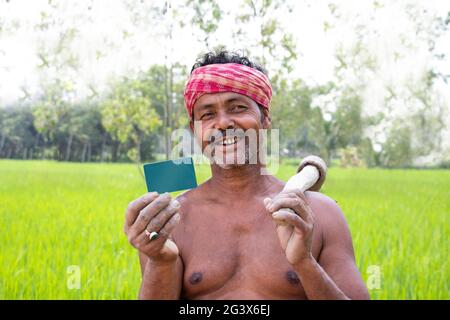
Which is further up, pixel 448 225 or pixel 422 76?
pixel 422 76

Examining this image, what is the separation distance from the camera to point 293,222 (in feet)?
3.42

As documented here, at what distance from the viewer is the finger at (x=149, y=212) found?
1.08 m

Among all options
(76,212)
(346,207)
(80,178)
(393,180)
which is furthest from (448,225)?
(80,178)

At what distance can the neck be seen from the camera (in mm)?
1328

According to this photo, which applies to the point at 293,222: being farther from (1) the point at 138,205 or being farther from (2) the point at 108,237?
(2) the point at 108,237

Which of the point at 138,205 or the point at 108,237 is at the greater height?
the point at 138,205

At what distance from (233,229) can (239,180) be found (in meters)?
0.12

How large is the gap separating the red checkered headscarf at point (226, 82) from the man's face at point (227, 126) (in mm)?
13

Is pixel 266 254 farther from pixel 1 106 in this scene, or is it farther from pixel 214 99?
pixel 1 106

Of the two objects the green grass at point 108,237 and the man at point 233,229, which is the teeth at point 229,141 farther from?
the green grass at point 108,237

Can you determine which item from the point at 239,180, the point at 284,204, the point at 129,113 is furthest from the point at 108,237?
the point at 284,204

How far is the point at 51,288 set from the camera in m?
3.00

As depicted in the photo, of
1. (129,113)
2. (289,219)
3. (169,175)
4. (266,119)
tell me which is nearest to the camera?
(289,219)

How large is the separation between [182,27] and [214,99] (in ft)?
9.43
